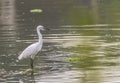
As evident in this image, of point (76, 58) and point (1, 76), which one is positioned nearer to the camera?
point (1, 76)

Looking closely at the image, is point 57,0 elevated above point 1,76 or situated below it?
below

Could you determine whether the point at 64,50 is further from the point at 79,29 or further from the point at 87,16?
the point at 87,16

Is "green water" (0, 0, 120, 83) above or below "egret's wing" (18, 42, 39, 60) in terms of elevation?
below

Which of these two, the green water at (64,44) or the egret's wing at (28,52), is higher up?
the egret's wing at (28,52)

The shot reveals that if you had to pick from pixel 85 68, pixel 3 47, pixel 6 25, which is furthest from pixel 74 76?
pixel 6 25

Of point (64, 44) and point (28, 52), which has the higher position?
point (28, 52)

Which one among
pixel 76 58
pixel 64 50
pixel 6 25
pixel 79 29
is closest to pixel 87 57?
pixel 76 58

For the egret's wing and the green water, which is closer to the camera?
the green water

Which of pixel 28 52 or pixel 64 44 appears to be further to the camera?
pixel 64 44

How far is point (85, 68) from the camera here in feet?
53.8

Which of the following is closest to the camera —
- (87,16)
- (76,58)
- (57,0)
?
(76,58)

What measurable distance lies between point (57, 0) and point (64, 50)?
2168cm

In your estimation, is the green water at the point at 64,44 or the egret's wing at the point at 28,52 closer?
the green water at the point at 64,44

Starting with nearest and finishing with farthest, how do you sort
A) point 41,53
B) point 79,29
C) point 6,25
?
point 41,53, point 79,29, point 6,25
